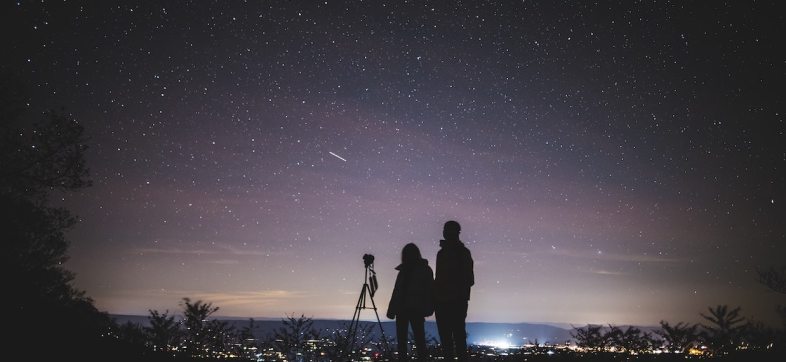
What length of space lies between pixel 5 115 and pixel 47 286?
5285mm

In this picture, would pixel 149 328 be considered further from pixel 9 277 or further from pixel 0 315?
pixel 0 315

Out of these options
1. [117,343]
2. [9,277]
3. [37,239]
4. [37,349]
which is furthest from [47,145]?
[37,349]

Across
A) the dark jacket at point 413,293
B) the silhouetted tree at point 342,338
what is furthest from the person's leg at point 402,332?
the silhouetted tree at point 342,338

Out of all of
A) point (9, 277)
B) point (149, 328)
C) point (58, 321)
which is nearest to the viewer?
point (58, 321)

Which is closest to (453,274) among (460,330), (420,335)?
(460,330)

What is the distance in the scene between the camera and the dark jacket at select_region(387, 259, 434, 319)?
267 inches

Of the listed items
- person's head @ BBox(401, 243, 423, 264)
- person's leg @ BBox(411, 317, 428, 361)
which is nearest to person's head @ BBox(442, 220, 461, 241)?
person's head @ BBox(401, 243, 423, 264)

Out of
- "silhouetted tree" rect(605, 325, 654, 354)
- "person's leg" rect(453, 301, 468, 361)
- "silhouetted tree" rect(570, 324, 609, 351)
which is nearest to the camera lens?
"person's leg" rect(453, 301, 468, 361)

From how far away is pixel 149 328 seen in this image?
1449cm

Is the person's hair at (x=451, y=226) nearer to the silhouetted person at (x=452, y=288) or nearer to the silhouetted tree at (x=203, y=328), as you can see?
the silhouetted person at (x=452, y=288)

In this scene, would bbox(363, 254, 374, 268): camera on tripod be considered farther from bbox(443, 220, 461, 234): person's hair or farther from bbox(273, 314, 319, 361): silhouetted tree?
bbox(273, 314, 319, 361): silhouetted tree

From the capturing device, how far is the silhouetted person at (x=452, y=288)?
646 cm

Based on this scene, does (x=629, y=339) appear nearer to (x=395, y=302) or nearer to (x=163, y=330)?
(x=395, y=302)

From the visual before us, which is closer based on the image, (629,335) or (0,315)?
(0,315)
